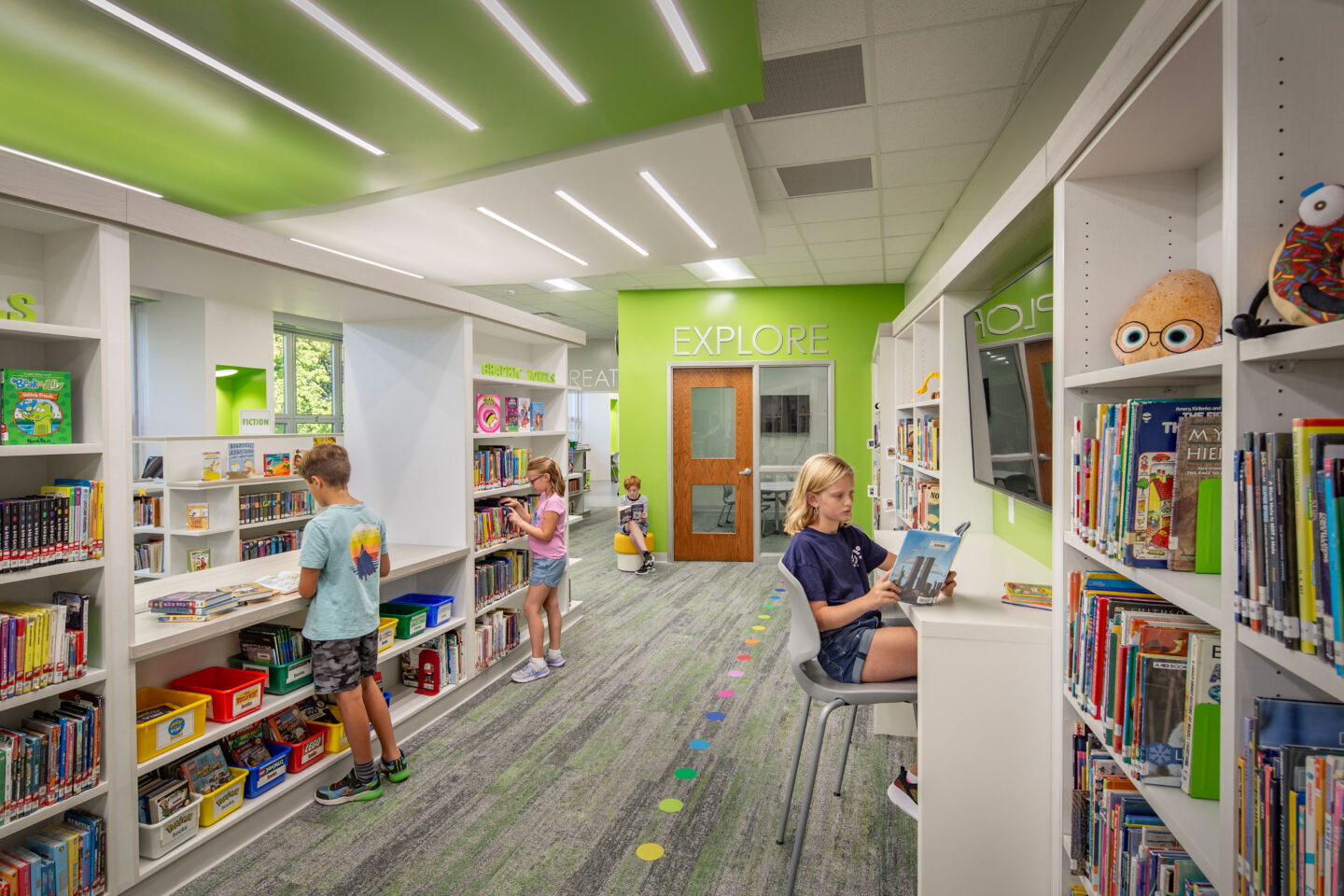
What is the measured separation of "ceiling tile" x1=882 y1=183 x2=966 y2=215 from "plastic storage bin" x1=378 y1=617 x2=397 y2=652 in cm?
416

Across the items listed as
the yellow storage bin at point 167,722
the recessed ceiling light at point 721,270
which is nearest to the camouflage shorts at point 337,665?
the yellow storage bin at point 167,722

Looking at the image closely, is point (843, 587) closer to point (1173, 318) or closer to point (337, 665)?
point (1173, 318)

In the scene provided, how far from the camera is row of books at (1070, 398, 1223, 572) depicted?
1.23 meters

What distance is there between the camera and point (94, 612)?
204 centimetres

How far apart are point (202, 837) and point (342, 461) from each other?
142cm

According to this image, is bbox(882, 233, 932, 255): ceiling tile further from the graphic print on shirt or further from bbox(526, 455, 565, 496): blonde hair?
the graphic print on shirt

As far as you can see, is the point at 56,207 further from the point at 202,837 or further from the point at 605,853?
the point at 605,853

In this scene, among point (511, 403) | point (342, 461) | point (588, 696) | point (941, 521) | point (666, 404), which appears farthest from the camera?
point (666, 404)

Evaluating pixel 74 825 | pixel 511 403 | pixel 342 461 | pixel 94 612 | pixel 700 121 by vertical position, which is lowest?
pixel 74 825

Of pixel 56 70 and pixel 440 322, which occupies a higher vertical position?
pixel 56 70

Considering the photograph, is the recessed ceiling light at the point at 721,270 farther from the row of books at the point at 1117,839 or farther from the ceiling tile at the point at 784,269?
the row of books at the point at 1117,839

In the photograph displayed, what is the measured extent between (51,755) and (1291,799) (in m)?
2.86

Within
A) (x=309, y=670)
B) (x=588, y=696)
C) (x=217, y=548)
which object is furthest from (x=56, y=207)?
(x=217, y=548)

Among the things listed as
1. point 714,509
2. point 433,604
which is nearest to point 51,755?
point 433,604
